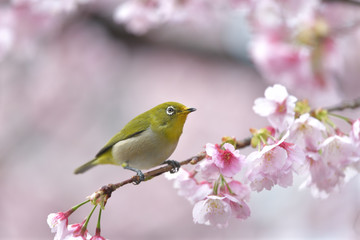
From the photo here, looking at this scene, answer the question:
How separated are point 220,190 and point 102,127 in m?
5.87

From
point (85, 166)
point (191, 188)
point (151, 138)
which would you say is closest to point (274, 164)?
point (191, 188)

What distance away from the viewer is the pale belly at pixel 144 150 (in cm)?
188

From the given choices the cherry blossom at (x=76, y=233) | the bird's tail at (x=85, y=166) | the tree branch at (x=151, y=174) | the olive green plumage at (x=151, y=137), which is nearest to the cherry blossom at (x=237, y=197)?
the tree branch at (x=151, y=174)

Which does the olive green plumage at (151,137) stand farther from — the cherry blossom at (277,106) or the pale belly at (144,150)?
the cherry blossom at (277,106)

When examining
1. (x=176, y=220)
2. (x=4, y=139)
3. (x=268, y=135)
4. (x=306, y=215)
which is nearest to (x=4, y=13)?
(x=4, y=139)

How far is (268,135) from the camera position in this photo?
4.99ft

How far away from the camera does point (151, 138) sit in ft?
6.30

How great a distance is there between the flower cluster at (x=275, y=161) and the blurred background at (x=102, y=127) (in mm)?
3633

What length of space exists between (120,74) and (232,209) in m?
5.58

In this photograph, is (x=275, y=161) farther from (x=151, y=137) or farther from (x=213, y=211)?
(x=151, y=137)

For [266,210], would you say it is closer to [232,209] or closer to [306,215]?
[306,215]

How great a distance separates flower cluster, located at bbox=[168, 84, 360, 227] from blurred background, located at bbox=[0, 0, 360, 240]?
11.9 feet

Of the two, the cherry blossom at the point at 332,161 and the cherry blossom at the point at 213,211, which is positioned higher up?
the cherry blossom at the point at 332,161

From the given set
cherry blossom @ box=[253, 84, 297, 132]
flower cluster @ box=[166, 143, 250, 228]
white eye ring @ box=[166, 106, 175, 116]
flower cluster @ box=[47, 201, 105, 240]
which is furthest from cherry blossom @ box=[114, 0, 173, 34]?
flower cluster @ box=[47, 201, 105, 240]
